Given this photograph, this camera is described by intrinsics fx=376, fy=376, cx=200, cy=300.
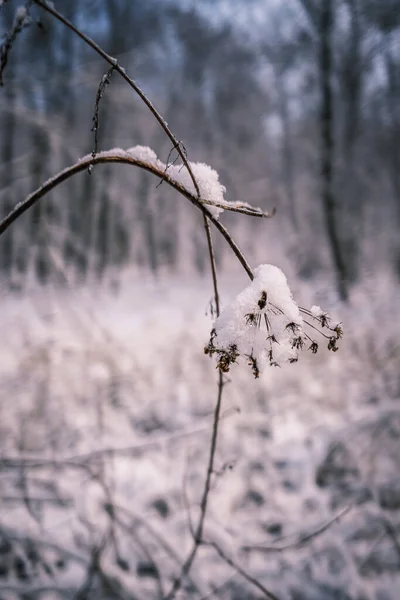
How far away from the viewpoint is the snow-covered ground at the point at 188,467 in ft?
7.06

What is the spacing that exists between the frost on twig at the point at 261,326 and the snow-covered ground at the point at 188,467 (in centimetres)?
14

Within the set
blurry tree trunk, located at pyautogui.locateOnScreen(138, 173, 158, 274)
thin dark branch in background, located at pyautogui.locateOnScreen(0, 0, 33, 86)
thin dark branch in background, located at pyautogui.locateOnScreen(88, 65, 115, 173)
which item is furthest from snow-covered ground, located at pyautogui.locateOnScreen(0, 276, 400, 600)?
blurry tree trunk, located at pyautogui.locateOnScreen(138, 173, 158, 274)

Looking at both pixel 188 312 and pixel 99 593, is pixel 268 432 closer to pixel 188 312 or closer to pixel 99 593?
pixel 99 593

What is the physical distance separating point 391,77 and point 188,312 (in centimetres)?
969

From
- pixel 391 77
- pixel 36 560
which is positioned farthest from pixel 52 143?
pixel 391 77

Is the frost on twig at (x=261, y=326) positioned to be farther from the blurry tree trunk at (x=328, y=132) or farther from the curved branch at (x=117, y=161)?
the blurry tree trunk at (x=328, y=132)

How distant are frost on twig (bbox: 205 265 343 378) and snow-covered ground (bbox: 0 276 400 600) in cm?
14

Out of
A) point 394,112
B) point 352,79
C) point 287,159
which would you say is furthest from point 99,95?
point 287,159

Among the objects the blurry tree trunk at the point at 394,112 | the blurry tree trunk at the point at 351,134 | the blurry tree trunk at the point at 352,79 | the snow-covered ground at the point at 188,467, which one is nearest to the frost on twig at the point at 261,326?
the snow-covered ground at the point at 188,467

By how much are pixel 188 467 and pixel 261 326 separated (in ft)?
4.90

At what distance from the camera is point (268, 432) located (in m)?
4.02

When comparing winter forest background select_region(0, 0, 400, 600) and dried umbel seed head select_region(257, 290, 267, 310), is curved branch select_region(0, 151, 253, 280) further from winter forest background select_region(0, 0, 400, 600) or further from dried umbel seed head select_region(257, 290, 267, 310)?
winter forest background select_region(0, 0, 400, 600)

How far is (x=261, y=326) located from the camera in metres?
0.69

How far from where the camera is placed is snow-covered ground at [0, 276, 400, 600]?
2.15m
